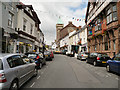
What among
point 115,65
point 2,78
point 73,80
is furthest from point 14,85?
point 115,65

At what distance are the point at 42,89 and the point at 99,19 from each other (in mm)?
20358

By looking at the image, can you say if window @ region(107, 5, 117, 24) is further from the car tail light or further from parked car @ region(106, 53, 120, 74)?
the car tail light

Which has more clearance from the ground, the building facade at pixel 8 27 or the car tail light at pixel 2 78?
the building facade at pixel 8 27

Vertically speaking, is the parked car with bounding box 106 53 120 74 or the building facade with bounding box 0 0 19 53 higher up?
the building facade with bounding box 0 0 19 53

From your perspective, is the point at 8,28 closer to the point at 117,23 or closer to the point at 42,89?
the point at 42,89

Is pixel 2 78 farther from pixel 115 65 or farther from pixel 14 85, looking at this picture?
pixel 115 65

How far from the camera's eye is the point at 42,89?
4.68 metres

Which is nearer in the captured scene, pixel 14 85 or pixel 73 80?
pixel 14 85

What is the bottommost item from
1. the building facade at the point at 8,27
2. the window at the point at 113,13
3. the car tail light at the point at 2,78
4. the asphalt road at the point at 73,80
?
the asphalt road at the point at 73,80

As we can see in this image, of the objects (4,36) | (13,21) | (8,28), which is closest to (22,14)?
(13,21)

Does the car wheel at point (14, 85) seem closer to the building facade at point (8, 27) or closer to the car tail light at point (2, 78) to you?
the car tail light at point (2, 78)

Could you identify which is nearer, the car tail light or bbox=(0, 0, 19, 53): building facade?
the car tail light

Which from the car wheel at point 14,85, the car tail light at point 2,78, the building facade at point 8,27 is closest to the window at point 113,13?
the building facade at point 8,27

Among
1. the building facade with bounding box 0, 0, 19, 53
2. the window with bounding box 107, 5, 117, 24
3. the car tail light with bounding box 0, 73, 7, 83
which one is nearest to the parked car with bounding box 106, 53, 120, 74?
the car tail light with bounding box 0, 73, 7, 83
